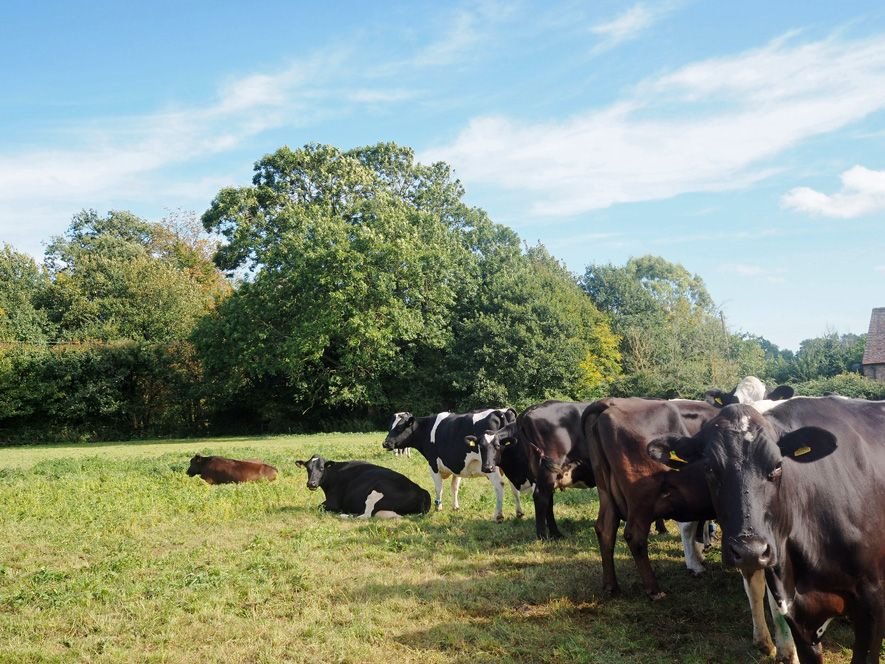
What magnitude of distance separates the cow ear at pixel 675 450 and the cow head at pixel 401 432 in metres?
10.00

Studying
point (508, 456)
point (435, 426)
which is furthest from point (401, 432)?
point (508, 456)

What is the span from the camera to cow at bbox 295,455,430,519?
12586mm

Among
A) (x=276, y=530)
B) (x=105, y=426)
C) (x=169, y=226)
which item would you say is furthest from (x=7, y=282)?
(x=276, y=530)

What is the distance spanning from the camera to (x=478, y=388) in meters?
43.7

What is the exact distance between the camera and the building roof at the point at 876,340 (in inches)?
2020

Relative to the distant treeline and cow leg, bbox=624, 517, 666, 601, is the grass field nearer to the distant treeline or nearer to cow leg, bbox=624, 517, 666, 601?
cow leg, bbox=624, 517, 666, 601

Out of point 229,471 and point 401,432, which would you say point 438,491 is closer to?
point 401,432

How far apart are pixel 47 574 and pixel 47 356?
4313 centimetres

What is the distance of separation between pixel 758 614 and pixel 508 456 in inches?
256

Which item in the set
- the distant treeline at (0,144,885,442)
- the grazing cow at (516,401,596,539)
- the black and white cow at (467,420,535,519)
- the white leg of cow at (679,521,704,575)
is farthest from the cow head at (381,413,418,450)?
the distant treeline at (0,144,885,442)

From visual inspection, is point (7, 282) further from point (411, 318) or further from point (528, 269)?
point (528, 269)

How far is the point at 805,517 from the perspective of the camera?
5.12 m

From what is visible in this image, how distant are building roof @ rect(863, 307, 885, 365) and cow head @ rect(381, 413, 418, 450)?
153 feet

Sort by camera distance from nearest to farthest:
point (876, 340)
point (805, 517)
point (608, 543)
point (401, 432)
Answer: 1. point (805, 517)
2. point (608, 543)
3. point (401, 432)
4. point (876, 340)
